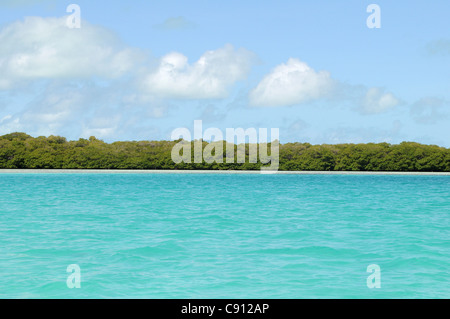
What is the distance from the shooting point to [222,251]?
Result: 10.2 meters

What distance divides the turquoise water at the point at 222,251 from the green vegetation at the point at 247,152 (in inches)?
1466

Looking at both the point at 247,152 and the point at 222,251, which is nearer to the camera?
the point at 222,251

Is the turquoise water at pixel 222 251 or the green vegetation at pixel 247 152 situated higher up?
the green vegetation at pixel 247 152

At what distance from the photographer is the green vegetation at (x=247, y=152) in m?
54.8

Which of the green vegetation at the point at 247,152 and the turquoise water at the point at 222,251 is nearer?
the turquoise water at the point at 222,251

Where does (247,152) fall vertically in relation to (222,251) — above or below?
above

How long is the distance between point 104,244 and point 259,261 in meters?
3.74

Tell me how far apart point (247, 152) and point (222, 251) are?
46.7 m

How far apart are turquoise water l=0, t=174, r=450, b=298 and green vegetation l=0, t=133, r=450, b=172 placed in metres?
37.2

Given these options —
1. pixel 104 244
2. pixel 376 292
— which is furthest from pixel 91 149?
pixel 376 292

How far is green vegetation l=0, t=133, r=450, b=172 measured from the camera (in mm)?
54781

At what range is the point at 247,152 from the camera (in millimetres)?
56750

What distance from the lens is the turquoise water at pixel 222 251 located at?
760 cm

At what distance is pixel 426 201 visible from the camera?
22.3 m
